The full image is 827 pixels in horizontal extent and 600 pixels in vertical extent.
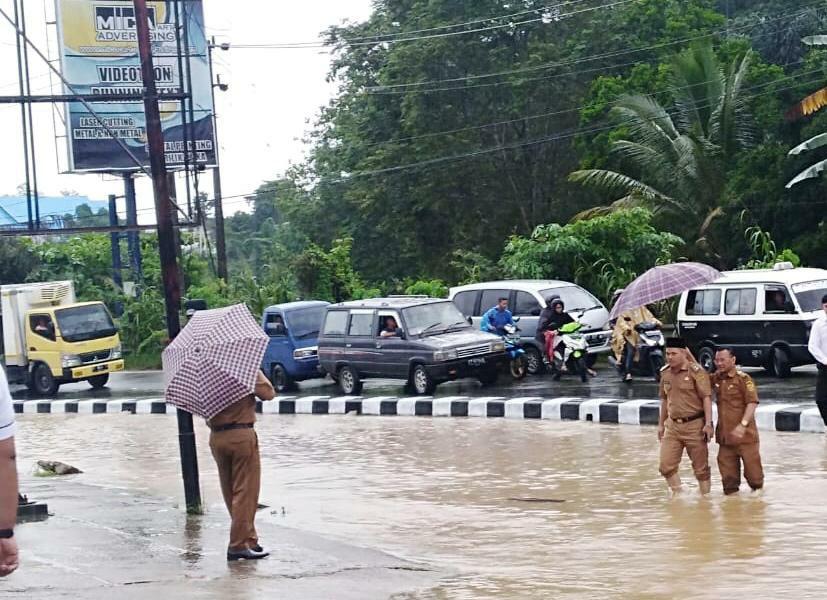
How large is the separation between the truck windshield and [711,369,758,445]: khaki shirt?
806 inches

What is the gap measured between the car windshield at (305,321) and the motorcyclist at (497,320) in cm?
326

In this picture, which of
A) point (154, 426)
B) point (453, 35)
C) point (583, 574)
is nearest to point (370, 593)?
point (583, 574)

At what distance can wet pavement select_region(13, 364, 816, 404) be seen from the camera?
1855cm

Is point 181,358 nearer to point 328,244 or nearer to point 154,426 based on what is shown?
point 154,426

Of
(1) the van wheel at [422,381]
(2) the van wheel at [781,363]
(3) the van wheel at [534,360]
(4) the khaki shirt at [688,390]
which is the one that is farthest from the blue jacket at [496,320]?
(4) the khaki shirt at [688,390]

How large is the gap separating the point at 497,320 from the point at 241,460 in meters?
14.3

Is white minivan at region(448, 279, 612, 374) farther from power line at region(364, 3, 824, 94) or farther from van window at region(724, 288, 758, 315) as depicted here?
power line at region(364, 3, 824, 94)

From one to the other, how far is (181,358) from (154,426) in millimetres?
12851

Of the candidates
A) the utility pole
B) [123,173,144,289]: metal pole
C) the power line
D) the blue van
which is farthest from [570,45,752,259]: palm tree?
the utility pole

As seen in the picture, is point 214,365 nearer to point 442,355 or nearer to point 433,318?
point 442,355

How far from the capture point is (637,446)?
15.1 m

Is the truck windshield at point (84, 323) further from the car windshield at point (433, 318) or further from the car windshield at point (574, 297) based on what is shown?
the car windshield at point (574, 297)

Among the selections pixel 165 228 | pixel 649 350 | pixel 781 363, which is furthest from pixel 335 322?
pixel 165 228

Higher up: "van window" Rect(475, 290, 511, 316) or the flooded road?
"van window" Rect(475, 290, 511, 316)
